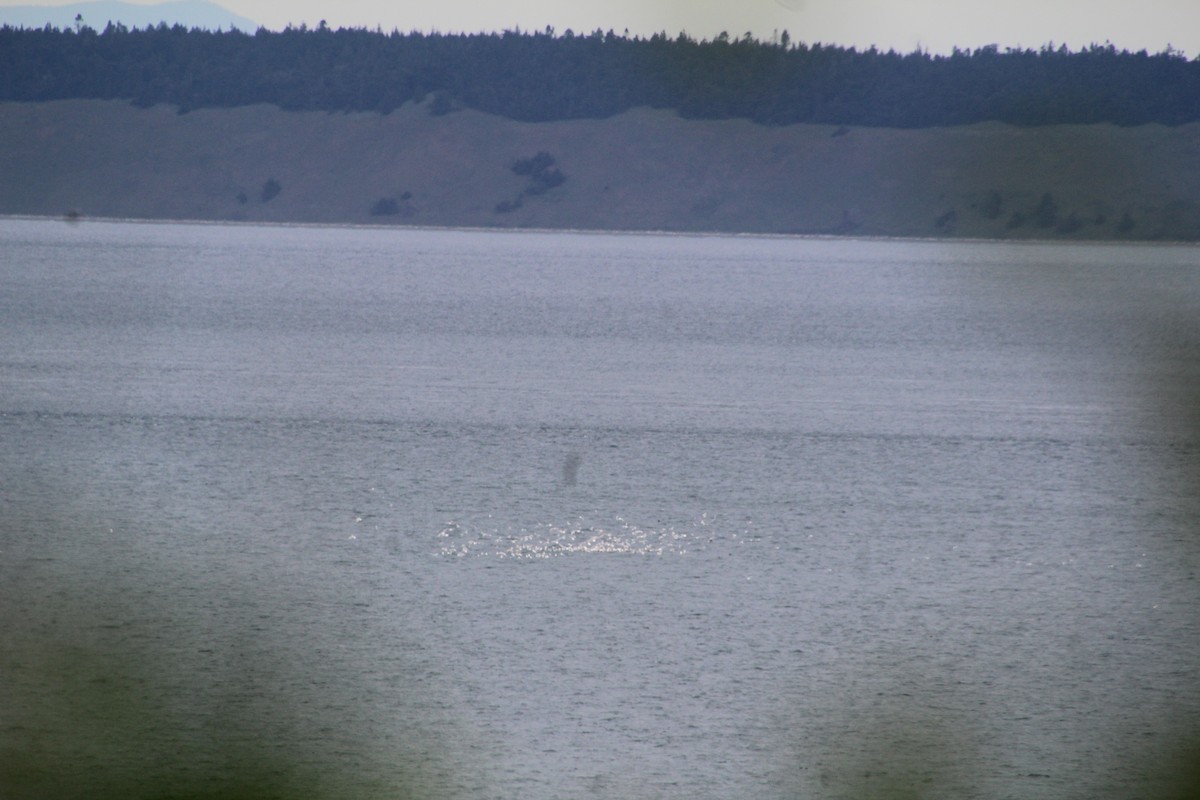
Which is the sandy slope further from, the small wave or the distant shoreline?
the small wave

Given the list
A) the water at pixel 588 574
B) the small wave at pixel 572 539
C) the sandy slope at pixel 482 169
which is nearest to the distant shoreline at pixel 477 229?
the sandy slope at pixel 482 169

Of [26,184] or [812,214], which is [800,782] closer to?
[812,214]

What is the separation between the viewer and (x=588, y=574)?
686cm

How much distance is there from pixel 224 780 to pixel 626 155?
105854mm

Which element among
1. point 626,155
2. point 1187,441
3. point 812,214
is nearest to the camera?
point 1187,441

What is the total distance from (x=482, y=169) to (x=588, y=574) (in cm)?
10764

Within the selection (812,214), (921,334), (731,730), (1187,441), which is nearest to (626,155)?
(812,214)

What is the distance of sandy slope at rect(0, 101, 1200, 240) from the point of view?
94.9m

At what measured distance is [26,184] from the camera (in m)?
113

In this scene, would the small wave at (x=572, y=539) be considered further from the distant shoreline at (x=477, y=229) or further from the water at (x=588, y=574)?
the distant shoreline at (x=477, y=229)

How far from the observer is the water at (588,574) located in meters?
4.58

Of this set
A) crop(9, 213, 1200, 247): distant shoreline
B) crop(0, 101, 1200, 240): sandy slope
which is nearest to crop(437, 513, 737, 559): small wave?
crop(9, 213, 1200, 247): distant shoreline

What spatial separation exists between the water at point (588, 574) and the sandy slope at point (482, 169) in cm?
7131

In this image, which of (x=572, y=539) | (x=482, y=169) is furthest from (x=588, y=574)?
(x=482, y=169)
